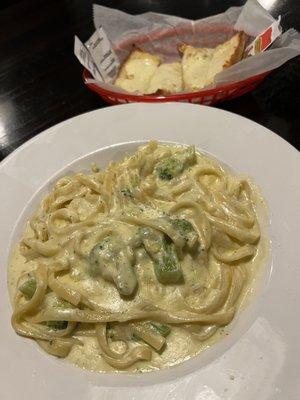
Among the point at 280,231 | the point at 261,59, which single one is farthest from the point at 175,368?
the point at 261,59

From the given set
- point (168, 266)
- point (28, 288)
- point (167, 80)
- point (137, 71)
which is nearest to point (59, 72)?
point (137, 71)

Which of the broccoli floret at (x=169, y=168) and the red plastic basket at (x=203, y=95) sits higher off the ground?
the red plastic basket at (x=203, y=95)

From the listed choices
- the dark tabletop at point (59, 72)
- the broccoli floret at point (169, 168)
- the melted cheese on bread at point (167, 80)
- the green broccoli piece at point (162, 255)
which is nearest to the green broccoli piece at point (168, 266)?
the green broccoli piece at point (162, 255)

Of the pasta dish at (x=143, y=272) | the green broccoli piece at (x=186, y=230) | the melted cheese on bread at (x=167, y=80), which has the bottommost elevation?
the pasta dish at (x=143, y=272)

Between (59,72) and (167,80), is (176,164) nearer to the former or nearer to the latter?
(167,80)

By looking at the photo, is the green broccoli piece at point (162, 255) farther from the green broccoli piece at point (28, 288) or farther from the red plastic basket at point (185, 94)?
the red plastic basket at point (185, 94)
